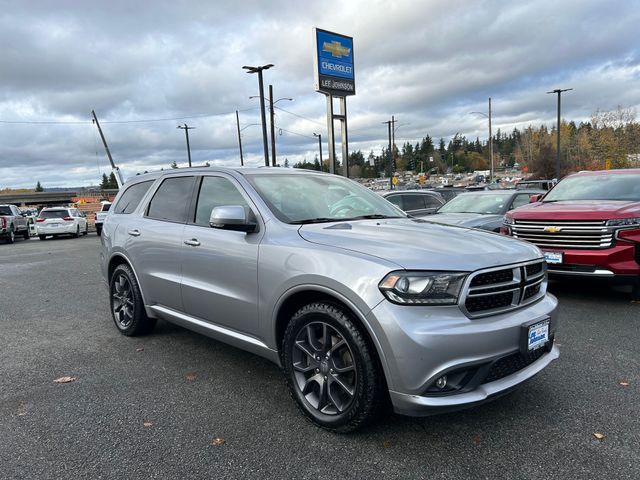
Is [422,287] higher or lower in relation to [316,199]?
lower

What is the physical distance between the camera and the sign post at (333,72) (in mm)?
19906

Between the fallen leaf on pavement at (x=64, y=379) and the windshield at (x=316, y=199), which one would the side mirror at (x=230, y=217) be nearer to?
the windshield at (x=316, y=199)

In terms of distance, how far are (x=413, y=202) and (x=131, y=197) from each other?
29.8 ft

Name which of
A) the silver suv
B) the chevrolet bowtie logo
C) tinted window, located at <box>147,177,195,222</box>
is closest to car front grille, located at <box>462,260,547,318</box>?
the silver suv

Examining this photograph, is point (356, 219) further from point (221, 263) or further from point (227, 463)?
point (227, 463)

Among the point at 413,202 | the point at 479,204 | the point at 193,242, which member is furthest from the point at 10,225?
the point at 193,242

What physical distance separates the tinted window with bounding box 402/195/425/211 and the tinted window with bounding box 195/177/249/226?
9.22 m

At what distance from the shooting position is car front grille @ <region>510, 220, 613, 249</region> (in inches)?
232

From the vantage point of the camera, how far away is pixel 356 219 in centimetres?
383

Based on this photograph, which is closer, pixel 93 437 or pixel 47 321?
pixel 93 437

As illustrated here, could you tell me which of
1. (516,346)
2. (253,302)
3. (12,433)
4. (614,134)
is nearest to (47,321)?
(12,433)

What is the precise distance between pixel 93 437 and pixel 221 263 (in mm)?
1457

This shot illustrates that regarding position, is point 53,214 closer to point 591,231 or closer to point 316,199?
point 316,199

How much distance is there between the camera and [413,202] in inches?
514
